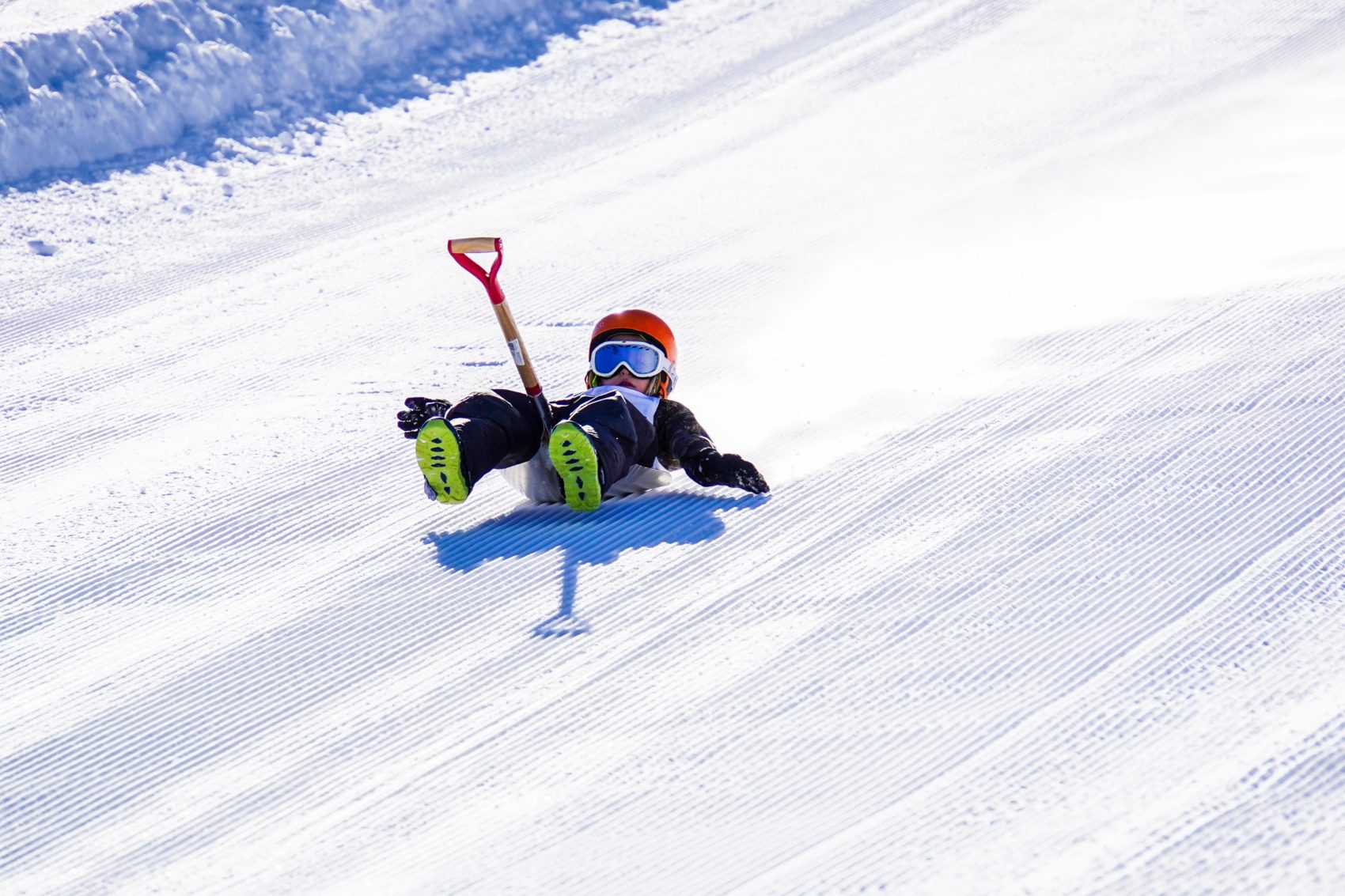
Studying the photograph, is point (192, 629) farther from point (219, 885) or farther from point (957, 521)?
point (957, 521)

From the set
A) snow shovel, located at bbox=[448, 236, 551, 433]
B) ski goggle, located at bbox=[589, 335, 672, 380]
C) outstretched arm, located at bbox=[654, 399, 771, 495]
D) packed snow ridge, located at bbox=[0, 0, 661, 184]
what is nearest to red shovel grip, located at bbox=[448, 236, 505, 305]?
snow shovel, located at bbox=[448, 236, 551, 433]

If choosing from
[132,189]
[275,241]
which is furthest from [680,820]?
[132,189]

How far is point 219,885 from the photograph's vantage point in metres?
2.08

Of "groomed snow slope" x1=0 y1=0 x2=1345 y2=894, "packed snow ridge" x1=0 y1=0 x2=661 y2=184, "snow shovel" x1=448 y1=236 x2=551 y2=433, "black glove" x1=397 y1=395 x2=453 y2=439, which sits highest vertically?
"packed snow ridge" x1=0 y1=0 x2=661 y2=184

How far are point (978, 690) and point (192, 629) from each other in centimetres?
152

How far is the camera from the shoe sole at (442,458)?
3.12 meters

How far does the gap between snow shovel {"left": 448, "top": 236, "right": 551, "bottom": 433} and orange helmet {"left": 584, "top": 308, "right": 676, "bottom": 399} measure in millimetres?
342

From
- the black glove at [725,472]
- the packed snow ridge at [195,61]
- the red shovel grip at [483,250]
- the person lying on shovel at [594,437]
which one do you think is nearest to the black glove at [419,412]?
the person lying on shovel at [594,437]

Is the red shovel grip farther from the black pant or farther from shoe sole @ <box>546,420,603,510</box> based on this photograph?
shoe sole @ <box>546,420,603,510</box>

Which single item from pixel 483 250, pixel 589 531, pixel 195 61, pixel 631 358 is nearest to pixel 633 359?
pixel 631 358

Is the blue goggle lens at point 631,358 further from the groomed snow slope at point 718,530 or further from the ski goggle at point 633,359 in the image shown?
the groomed snow slope at point 718,530

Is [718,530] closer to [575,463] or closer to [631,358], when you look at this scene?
[575,463]

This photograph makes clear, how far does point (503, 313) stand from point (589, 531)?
23.9 inches

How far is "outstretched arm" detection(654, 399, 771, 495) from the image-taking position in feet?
10.7
